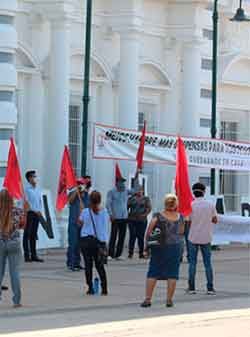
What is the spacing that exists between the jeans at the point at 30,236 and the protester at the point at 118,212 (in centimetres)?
195

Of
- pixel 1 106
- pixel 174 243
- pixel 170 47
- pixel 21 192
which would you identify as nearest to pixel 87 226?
pixel 174 243

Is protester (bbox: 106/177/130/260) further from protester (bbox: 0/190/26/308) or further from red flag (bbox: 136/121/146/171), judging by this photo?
protester (bbox: 0/190/26/308)

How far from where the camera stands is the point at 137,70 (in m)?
35.0

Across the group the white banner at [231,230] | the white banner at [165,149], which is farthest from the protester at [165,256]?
the white banner at [231,230]

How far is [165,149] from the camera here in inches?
1256

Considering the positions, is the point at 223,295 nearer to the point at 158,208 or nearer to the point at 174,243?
the point at 174,243

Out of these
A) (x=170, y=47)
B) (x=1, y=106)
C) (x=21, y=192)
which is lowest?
(x=21, y=192)

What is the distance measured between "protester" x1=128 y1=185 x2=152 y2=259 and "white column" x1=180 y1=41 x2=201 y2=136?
652 cm

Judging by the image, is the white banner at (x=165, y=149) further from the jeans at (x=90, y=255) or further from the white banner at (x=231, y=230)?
the jeans at (x=90, y=255)

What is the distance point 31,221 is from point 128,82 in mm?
7136

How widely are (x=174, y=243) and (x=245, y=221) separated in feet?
43.8

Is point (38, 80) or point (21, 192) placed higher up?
point (38, 80)

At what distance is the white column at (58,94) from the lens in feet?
106

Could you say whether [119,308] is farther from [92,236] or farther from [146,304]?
[92,236]
